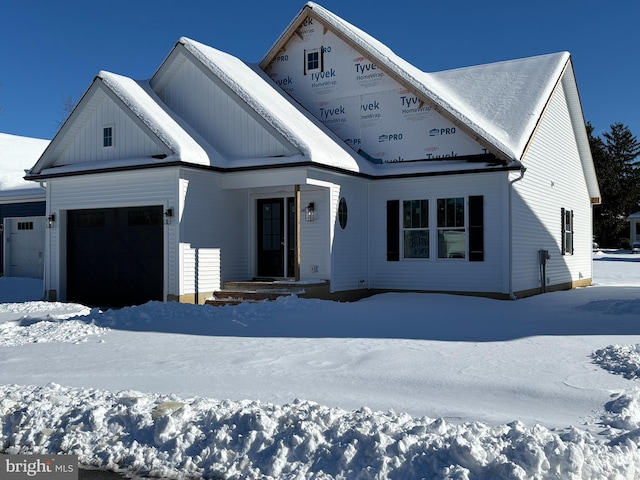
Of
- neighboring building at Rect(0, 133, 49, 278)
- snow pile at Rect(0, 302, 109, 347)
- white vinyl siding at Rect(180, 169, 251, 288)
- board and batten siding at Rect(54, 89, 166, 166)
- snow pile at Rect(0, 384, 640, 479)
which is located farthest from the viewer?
neighboring building at Rect(0, 133, 49, 278)

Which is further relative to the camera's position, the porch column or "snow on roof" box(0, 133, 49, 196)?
"snow on roof" box(0, 133, 49, 196)

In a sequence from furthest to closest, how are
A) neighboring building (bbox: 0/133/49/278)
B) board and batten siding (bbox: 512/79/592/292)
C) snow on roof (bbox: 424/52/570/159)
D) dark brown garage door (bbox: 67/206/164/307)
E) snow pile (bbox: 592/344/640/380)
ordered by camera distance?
neighboring building (bbox: 0/133/49/278), snow on roof (bbox: 424/52/570/159), board and batten siding (bbox: 512/79/592/292), dark brown garage door (bbox: 67/206/164/307), snow pile (bbox: 592/344/640/380)

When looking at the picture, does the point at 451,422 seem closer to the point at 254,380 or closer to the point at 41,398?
the point at 254,380

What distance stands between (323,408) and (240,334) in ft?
16.5

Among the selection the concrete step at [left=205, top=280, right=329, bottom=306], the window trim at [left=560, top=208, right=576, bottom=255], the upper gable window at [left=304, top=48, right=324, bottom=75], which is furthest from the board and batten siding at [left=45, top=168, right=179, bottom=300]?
the window trim at [left=560, top=208, right=576, bottom=255]

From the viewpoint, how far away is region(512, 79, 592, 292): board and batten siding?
16516mm

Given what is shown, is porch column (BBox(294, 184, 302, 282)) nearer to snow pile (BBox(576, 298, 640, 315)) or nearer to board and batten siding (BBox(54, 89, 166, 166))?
board and batten siding (BBox(54, 89, 166, 166))

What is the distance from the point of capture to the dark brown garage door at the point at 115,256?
15.6 meters

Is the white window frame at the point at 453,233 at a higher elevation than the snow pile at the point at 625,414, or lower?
higher

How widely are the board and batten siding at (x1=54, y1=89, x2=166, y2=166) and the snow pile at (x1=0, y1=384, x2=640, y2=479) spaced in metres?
10.2

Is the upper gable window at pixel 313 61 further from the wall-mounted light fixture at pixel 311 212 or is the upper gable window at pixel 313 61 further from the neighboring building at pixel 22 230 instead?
the neighboring building at pixel 22 230

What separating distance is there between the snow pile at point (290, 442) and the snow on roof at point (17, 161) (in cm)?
1704

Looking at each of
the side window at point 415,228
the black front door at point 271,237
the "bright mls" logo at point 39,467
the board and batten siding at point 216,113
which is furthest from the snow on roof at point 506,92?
the "bright mls" logo at point 39,467

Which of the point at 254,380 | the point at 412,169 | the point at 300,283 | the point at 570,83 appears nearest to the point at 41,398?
the point at 254,380
